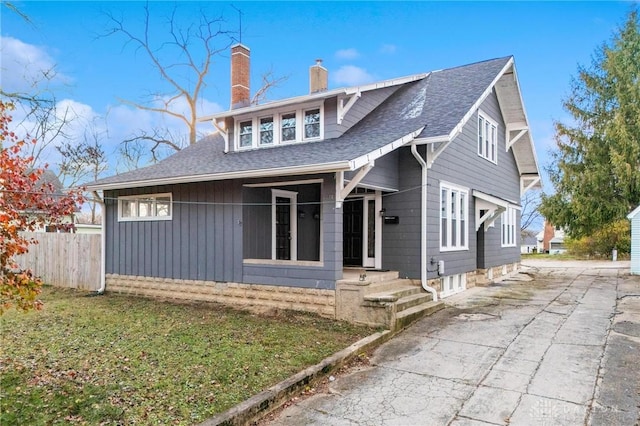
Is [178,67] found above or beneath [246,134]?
above

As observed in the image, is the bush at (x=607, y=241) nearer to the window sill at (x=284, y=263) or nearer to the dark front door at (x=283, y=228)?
the dark front door at (x=283, y=228)

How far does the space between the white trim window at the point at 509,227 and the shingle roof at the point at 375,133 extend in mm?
5583

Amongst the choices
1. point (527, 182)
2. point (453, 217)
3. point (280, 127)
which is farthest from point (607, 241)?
point (280, 127)

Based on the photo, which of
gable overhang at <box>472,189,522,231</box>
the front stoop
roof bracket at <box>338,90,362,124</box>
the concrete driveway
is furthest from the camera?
gable overhang at <box>472,189,522,231</box>

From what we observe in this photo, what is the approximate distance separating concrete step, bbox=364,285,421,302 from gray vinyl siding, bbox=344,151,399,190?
2166 mm

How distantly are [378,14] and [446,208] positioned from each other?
7.40 m

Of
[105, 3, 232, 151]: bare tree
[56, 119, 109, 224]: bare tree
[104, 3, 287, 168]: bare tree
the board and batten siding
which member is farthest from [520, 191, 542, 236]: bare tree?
[56, 119, 109, 224]: bare tree

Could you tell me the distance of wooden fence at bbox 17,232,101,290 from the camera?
11742 millimetres

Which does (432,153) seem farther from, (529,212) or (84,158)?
(529,212)

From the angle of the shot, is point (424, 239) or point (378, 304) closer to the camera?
point (378, 304)

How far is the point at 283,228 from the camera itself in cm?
1072

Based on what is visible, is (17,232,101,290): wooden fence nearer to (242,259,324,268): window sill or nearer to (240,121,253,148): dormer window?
(240,121,253,148): dormer window

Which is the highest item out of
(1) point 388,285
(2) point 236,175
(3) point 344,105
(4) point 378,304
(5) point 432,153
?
(3) point 344,105

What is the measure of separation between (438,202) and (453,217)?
120 centimetres
